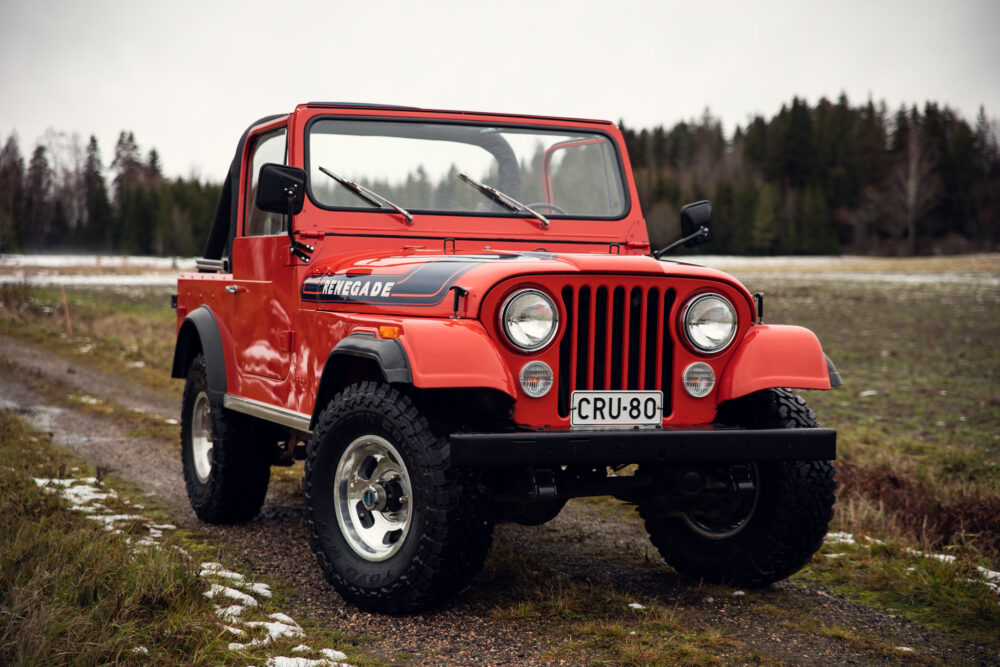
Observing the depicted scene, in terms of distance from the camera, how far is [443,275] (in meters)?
3.76

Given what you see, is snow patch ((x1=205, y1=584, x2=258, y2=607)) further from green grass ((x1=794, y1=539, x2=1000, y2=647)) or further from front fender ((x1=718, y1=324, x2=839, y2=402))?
green grass ((x1=794, y1=539, x2=1000, y2=647))

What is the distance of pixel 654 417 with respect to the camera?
12.3 ft

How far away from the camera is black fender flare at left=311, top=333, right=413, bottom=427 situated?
3459mm

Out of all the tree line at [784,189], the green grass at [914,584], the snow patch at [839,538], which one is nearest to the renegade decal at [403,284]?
the green grass at [914,584]

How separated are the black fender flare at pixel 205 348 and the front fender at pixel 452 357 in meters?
2.16

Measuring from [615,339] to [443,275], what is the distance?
2.39 ft

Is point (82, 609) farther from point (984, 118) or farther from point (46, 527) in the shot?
point (984, 118)

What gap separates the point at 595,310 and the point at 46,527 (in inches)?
110

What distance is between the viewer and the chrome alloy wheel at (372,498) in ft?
12.4

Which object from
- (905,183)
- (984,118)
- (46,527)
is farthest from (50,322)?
(984,118)

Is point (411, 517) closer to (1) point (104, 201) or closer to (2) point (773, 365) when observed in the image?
(2) point (773, 365)

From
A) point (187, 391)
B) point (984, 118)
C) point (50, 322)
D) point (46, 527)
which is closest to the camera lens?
point (46, 527)

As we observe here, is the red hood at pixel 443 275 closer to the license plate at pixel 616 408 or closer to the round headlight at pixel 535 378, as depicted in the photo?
the round headlight at pixel 535 378

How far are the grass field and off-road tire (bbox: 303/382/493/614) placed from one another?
40cm
